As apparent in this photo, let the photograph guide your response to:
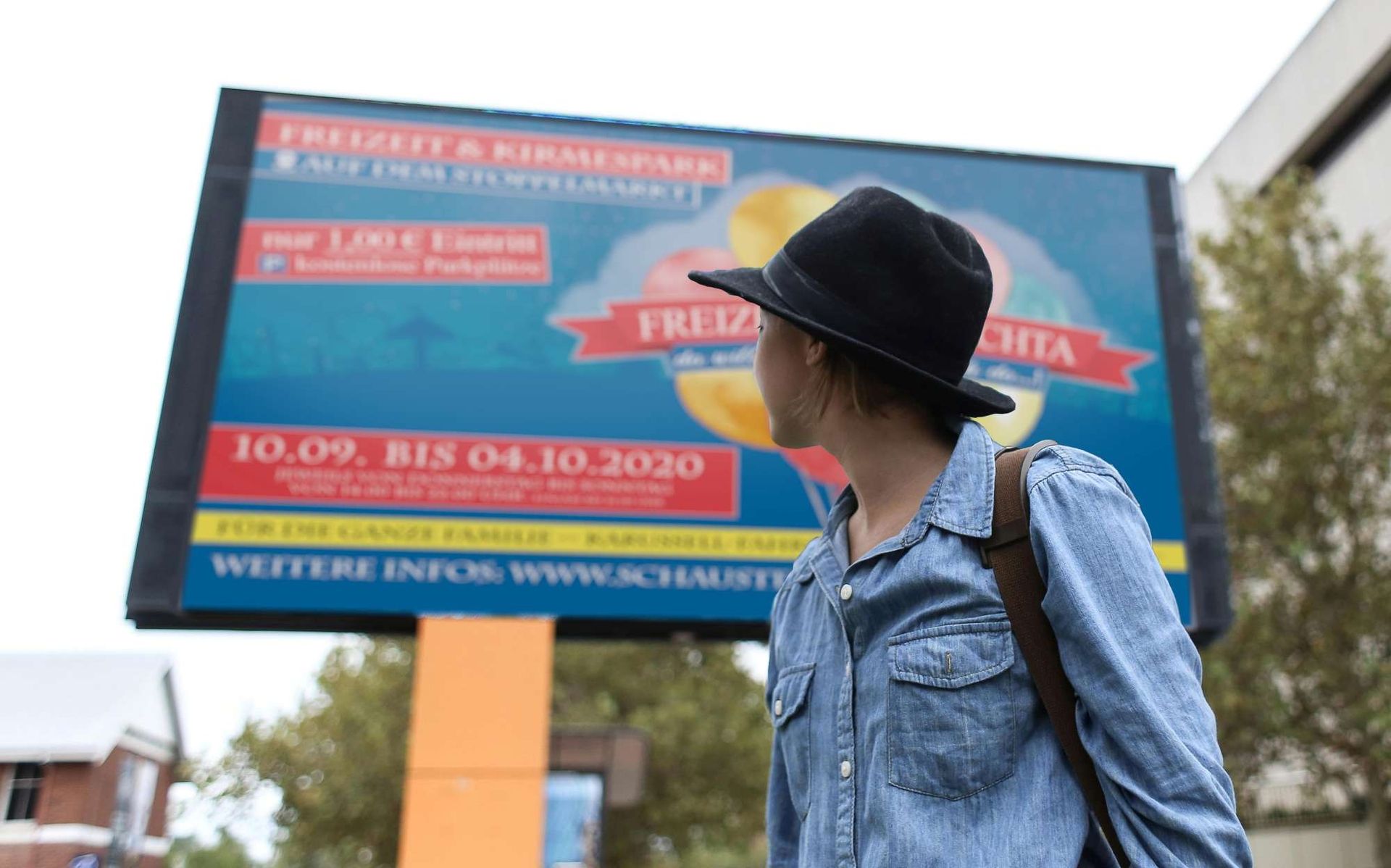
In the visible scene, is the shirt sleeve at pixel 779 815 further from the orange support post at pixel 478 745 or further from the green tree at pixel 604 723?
the green tree at pixel 604 723

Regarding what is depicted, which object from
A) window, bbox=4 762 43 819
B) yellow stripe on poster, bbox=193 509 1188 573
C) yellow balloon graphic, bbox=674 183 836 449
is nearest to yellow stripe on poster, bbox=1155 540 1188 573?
yellow stripe on poster, bbox=193 509 1188 573

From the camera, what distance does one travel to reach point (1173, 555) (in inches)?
230

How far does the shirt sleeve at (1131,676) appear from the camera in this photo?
110 centimetres

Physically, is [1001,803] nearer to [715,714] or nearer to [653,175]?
[653,175]

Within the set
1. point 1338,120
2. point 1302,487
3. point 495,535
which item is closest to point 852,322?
point 495,535

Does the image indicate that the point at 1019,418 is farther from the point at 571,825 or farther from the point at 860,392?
the point at 571,825

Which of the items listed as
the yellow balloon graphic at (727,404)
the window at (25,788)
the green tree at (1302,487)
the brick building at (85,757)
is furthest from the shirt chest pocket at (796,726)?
the green tree at (1302,487)

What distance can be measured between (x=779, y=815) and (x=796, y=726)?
298 mm

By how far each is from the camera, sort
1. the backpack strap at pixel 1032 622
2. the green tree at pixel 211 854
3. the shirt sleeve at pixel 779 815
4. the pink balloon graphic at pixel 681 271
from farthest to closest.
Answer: the pink balloon graphic at pixel 681 271 < the green tree at pixel 211 854 < the shirt sleeve at pixel 779 815 < the backpack strap at pixel 1032 622

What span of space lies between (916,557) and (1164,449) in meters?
5.33

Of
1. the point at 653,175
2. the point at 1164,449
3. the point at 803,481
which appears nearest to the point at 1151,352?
the point at 1164,449

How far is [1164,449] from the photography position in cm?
610

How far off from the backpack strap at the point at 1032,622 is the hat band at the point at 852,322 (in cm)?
18

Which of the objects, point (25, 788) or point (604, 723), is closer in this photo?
point (25, 788)
